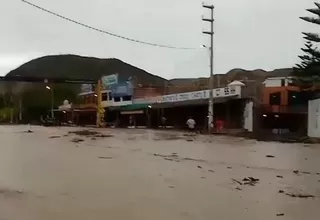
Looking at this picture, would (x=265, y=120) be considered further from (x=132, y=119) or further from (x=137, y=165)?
(x=137, y=165)

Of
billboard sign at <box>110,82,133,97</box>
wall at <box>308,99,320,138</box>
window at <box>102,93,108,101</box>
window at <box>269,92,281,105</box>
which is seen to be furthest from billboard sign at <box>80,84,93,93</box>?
wall at <box>308,99,320,138</box>

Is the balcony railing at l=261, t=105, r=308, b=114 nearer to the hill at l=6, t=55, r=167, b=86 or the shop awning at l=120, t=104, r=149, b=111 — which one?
the shop awning at l=120, t=104, r=149, b=111

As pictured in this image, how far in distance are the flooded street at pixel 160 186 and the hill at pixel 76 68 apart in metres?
83.7

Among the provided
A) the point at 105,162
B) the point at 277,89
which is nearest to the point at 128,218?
the point at 105,162

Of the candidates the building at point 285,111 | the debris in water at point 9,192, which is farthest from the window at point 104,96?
the debris in water at point 9,192

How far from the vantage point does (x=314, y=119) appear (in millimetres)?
26766

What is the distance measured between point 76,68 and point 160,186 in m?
96.1

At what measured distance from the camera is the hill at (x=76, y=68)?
102m

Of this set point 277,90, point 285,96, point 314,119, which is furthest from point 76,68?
point 314,119

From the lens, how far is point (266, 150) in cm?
1927

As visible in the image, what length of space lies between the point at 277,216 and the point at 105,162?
8.41 m

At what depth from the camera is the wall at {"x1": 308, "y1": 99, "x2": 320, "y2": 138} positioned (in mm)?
26144

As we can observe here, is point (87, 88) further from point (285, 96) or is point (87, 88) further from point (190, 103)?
point (285, 96)

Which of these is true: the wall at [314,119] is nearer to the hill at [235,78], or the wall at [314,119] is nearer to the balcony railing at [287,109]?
the balcony railing at [287,109]
